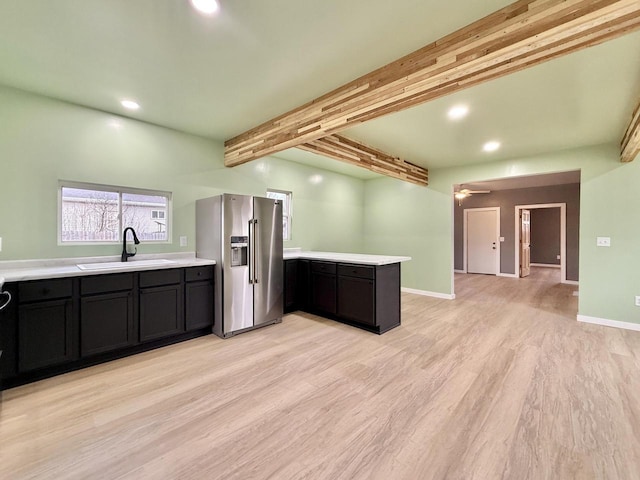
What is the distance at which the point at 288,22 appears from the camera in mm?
1764

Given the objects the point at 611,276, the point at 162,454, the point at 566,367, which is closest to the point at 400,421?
the point at 162,454

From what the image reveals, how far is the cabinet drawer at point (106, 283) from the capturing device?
2537mm

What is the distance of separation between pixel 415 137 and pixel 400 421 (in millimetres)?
3372

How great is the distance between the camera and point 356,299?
3643mm

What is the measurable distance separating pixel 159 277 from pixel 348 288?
227 centimetres

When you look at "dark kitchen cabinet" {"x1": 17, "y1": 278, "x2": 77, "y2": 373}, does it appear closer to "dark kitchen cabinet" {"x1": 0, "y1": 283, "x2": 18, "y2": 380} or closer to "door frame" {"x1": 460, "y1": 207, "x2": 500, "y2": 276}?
"dark kitchen cabinet" {"x1": 0, "y1": 283, "x2": 18, "y2": 380}

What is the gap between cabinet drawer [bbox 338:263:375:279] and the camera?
3.47 metres

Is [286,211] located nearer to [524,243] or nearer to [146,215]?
[146,215]

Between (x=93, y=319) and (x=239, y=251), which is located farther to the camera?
(x=239, y=251)

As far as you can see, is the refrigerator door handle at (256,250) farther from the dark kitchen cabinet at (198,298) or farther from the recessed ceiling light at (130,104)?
the recessed ceiling light at (130,104)

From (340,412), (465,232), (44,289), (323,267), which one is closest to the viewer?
(340,412)

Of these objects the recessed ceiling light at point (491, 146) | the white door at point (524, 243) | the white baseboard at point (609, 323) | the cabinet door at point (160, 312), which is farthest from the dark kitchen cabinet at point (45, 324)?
the white door at point (524, 243)

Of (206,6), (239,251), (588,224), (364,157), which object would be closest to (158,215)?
(239,251)

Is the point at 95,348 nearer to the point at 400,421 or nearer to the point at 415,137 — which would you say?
the point at 400,421
